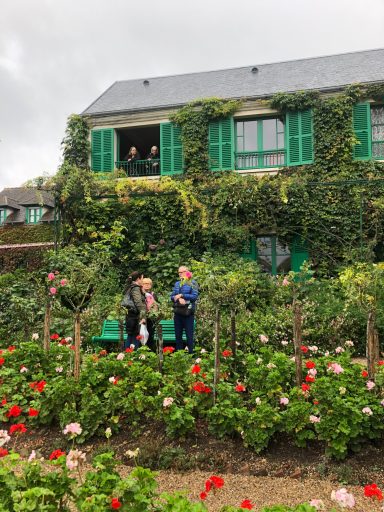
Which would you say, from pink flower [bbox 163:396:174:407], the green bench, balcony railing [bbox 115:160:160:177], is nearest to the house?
balcony railing [bbox 115:160:160:177]

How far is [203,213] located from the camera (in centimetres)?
1065

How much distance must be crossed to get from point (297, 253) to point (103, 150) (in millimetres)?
6269

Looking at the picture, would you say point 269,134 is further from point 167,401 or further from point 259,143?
point 167,401

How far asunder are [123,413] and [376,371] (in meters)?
2.34

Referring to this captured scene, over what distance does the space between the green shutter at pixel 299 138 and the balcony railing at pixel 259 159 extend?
0.92 feet

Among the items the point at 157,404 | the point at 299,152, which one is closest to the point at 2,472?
the point at 157,404

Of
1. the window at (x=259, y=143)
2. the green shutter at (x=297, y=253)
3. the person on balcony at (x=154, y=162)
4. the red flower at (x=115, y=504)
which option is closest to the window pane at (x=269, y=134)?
the window at (x=259, y=143)

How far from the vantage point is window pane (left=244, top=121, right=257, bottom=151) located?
12.5 m

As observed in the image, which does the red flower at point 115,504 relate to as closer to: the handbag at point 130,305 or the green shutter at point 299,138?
the handbag at point 130,305

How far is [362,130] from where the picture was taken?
37.5 feet

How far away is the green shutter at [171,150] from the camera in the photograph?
12688 mm

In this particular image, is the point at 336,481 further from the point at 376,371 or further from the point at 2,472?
the point at 2,472

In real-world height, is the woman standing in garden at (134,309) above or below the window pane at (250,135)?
below

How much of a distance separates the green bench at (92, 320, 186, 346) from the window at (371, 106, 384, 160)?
7470 millimetres
